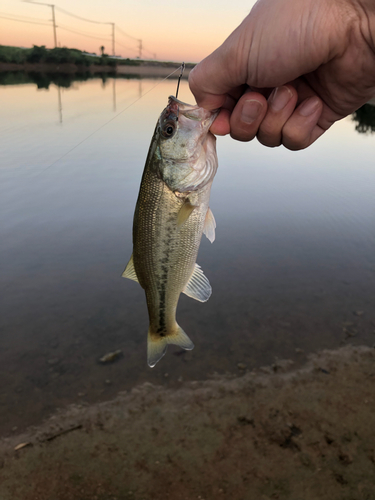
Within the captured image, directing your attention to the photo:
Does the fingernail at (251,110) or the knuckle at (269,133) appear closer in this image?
the fingernail at (251,110)

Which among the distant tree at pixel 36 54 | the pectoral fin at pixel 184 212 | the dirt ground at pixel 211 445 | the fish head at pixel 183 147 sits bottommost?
the dirt ground at pixel 211 445

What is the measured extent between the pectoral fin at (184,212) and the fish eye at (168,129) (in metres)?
0.46

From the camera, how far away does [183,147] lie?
2398mm

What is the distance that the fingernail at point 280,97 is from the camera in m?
2.65

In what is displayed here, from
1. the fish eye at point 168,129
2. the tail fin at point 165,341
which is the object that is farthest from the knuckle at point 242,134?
the tail fin at point 165,341

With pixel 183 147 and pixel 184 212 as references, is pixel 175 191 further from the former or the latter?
pixel 183 147

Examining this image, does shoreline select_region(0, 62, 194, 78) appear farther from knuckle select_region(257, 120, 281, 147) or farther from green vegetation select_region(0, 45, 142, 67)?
knuckle select_region(257, 120, 281, 147)

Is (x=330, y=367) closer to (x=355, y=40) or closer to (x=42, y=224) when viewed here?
(x=355, y=40)

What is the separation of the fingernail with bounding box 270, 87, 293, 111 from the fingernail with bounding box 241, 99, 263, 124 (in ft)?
0.49

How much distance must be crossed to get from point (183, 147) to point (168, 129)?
0.16 metres

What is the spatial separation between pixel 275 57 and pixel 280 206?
7681mm

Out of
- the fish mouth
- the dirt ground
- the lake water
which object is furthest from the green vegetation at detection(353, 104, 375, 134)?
the fish mouth

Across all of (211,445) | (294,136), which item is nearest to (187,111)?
(294,136)

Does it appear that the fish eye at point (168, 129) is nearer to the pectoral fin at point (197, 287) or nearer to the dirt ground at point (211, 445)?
the pectoral fin at point (197, 287)
